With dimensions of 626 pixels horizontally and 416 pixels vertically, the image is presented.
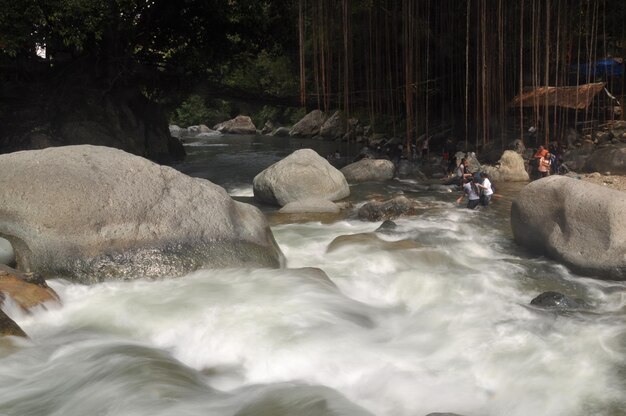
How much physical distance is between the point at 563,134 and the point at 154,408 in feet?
62.3

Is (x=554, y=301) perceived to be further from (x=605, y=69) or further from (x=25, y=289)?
(x=605, y=69)

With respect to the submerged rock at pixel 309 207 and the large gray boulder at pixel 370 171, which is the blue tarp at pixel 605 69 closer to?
the large gray boulder at pixel 370 171

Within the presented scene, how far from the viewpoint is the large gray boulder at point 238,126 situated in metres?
45.1

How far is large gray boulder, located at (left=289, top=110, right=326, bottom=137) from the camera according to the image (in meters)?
39.5

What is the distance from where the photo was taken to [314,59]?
18.3 meters

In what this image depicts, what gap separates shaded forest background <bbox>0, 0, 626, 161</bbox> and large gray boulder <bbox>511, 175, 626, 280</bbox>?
7677 mm

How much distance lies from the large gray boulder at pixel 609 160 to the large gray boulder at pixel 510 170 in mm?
1952

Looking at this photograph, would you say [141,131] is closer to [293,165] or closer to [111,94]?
[111,94]

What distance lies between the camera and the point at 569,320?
274 inches

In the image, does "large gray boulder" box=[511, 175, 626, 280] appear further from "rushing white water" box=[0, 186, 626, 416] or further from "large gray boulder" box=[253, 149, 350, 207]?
"large gray boulder" box=[253, 149, 350, 207]

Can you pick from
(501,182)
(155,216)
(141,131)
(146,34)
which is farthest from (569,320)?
(141,131)

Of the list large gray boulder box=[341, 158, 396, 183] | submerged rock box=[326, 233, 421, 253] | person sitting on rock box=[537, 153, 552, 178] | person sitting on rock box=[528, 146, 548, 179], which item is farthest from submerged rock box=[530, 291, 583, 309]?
large gray boulder box=[341, 158, 396, 183]

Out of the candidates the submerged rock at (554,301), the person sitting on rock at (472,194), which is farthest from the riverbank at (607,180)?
the submerged rock at (554,301)

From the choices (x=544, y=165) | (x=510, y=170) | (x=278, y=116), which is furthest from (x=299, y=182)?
(x=278, y=116)
